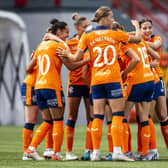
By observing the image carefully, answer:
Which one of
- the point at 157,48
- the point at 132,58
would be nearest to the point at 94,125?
the point at 132,58

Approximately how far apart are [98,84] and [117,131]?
27.3 inches

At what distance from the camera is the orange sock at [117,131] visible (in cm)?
986

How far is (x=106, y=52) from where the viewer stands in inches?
391

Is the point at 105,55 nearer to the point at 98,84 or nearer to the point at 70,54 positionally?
the point at 98,84

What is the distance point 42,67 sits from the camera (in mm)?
10328

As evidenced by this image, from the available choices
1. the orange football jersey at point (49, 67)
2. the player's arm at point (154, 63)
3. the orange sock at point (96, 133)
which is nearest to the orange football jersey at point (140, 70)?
the player's arm at point (154, 63)

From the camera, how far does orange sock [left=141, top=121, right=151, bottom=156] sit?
10.6 meters

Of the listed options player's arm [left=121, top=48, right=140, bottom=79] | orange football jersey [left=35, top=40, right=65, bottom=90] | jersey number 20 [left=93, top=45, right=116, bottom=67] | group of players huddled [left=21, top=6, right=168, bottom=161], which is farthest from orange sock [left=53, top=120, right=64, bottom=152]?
player's arm [left=121, top=48, right=140, bottom=79]

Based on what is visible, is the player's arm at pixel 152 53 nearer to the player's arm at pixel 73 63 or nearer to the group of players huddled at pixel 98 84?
the group of players huddled at pixel 98 84

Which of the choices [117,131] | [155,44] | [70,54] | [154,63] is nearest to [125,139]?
[117,131]

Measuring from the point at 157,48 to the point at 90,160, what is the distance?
84.2 inches

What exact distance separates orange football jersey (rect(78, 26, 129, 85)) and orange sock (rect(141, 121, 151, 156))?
1.01 m

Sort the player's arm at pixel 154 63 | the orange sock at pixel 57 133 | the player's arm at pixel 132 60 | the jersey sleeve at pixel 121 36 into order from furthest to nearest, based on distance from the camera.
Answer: the player's arm at pixel 154 63 < the orange sock at pixel 57 133 < the player's arm at pixel 132 60 < the jersey sleeve at pixel 121 36

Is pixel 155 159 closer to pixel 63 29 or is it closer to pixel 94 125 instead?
pixel 94 125
